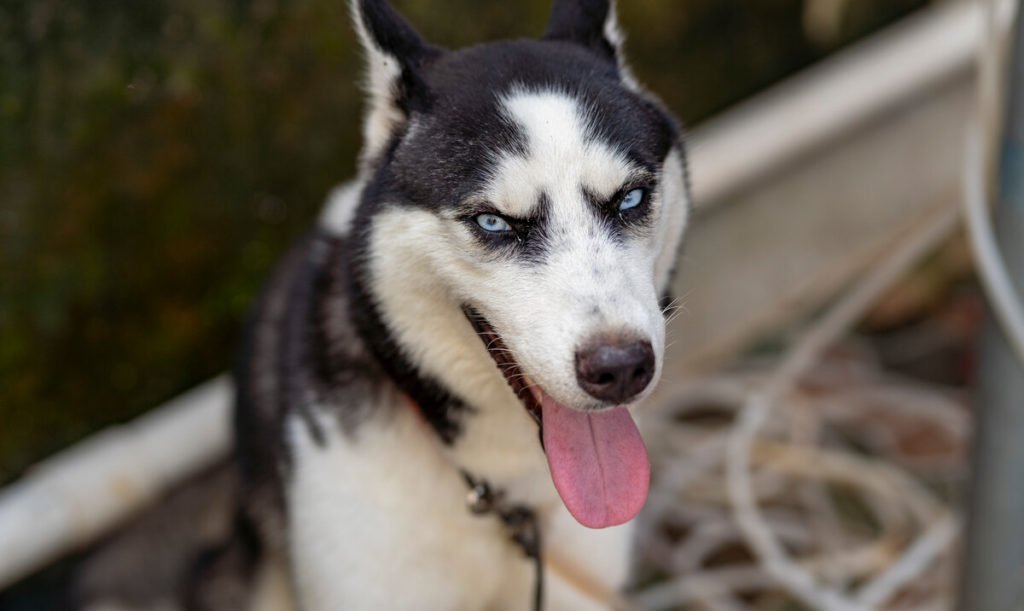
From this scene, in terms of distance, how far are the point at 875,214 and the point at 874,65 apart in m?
0.59

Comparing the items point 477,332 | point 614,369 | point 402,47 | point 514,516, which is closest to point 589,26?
point 402,47

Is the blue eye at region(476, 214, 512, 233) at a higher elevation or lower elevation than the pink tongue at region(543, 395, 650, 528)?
higher

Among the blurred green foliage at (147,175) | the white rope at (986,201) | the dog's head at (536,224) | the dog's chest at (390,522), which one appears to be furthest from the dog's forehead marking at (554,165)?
the blurred green foliage at (147,175)

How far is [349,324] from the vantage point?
183 cm

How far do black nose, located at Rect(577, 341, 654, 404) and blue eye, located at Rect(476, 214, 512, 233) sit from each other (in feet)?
0.80

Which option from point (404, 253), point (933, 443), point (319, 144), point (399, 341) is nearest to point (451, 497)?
point (399, 341)

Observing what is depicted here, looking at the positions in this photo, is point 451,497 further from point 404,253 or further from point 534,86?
point 534,86

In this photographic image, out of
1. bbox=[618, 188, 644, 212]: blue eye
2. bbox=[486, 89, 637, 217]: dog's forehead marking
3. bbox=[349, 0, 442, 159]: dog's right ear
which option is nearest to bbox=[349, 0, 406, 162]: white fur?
bbox=[349, 0, 442, 159]: dog's right ear

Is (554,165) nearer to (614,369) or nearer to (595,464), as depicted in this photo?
(614,369)

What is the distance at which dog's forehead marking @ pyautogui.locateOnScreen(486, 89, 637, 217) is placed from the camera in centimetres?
147

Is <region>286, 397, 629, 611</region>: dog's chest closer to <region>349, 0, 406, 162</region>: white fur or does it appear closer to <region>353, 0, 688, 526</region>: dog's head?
<region>353, 0, 688, 526</region>: dog's head

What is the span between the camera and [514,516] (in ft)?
6.00

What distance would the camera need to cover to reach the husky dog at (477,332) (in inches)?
57.6

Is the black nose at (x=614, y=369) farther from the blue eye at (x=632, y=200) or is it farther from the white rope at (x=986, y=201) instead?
the white rope at (x=986, y=201)
